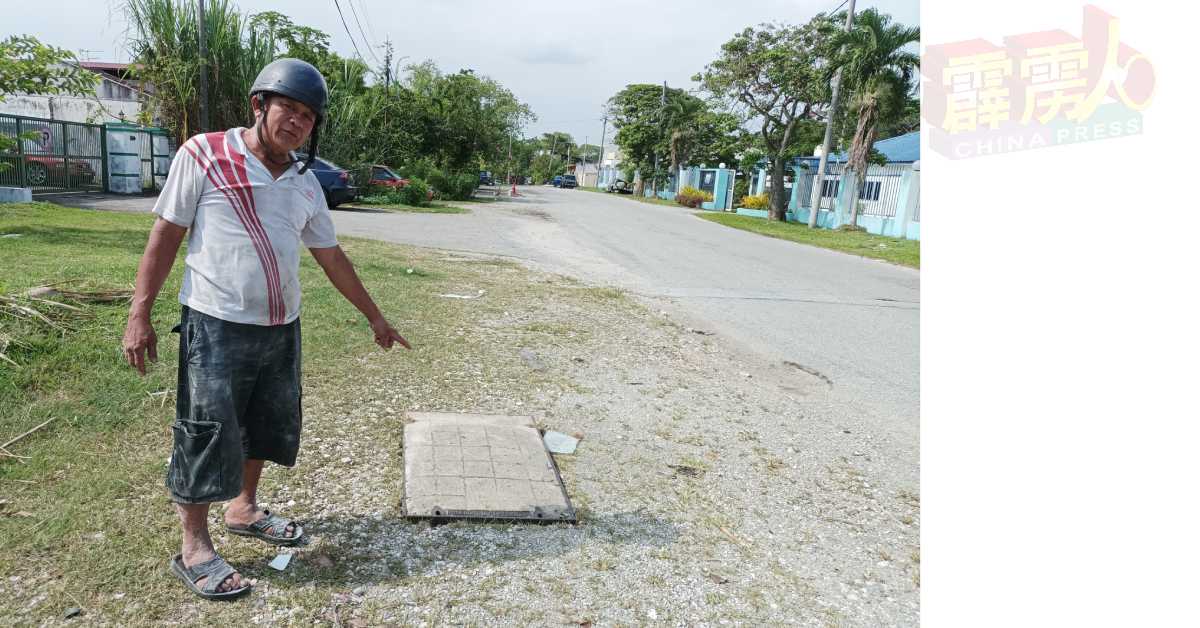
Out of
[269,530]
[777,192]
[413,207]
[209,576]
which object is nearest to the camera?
[209,576]

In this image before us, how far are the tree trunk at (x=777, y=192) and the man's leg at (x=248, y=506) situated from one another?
27.8m

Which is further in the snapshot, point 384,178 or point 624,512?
point 384,178

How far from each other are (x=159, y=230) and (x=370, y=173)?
67.4 ft

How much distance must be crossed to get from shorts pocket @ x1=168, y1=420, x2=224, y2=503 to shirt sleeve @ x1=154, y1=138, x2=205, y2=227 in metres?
0.64

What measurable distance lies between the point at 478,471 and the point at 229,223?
63.8 inches

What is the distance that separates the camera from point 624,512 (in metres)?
3.31

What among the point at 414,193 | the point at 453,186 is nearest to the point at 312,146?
the point at 414,193

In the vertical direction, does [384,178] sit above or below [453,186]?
below

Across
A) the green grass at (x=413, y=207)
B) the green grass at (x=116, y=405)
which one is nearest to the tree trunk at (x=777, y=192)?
the green grass at (x=413, y=207)

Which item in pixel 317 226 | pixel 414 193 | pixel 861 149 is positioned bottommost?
pixel 317 226

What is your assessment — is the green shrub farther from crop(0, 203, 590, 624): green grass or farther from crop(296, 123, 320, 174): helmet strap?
crop(296, 123, 320, 174): helmet strap

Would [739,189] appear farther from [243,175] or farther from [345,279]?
[243,175]

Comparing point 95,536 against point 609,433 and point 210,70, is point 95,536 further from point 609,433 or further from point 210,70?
point 210,70

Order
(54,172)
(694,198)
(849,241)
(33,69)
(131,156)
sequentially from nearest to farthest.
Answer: (33,69)
(54,172)
(131,156)
(849,241)
(694,198)
